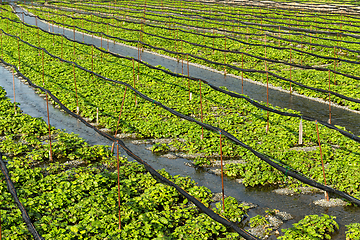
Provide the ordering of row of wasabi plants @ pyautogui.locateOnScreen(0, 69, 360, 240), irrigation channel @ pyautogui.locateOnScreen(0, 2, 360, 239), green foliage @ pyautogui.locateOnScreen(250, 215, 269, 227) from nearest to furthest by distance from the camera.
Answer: row of wasabi plants @ pyautogui.locateOnScreen(0, 69, 360, 240)
green foliage @ pyautogui.locateOnScreen(250, 215, 269, 227)
irrigation channel @ pyautogui.locateOnScreen(0, 2, 360, 239)

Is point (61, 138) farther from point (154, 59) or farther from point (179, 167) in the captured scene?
point (154, 59)

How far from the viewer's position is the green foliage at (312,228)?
294 inches

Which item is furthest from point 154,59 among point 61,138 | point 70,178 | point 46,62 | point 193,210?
point 193,210

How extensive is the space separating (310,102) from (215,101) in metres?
4.13

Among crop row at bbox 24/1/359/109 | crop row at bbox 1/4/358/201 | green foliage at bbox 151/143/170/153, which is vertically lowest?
green foliage at bbox 151/143/170/153

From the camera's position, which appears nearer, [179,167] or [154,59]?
[179,167]

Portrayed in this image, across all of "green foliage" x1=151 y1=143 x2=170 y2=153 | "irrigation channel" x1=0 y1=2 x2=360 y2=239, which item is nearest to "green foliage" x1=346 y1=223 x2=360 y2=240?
"irrigation channel" x1=0 y1=2 x2=360 y2=239

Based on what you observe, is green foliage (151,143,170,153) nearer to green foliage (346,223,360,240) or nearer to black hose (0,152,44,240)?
black hose (0,152,44,240)

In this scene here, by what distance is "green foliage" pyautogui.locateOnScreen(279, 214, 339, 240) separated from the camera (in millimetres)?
7477

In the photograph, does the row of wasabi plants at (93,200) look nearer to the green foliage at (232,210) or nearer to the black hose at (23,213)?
the green foliage at (232,210)

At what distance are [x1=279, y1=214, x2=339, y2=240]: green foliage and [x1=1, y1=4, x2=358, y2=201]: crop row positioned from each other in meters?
1.64

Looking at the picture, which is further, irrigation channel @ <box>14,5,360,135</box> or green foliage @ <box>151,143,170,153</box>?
irrigation channel @ <box>14,5,360,135</box>

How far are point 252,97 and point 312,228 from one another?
9619mm

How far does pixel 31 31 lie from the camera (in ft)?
105
